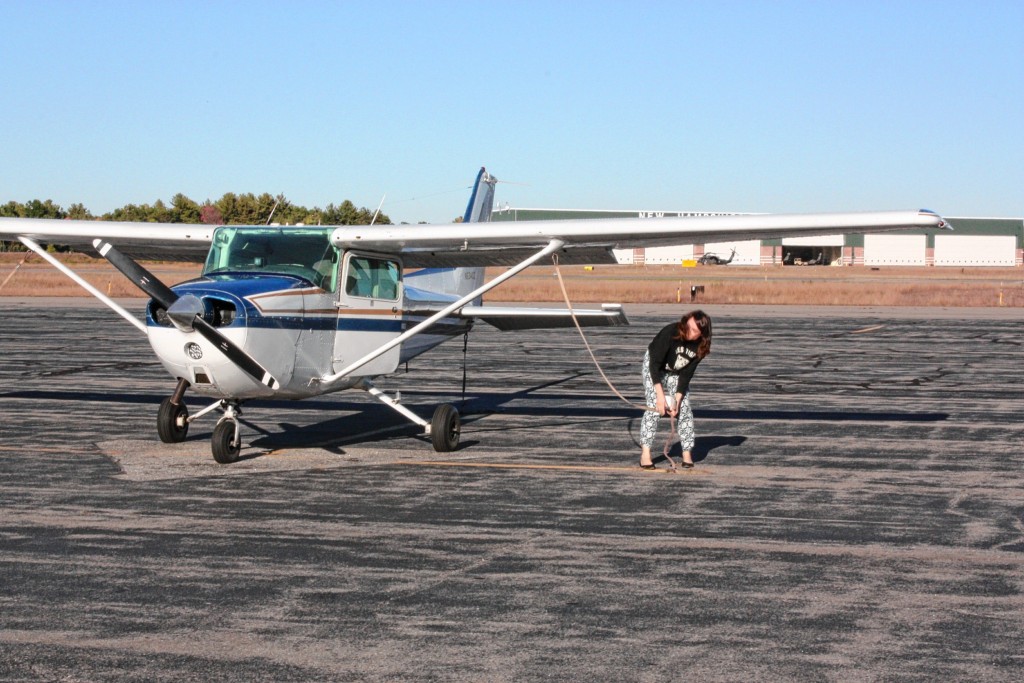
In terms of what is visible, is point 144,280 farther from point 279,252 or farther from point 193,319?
point 279,252

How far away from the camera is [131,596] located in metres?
6.11

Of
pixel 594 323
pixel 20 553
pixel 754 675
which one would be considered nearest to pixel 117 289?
pixel 594 323

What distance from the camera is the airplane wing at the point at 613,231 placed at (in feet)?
35.7

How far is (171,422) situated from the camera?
11547 mm

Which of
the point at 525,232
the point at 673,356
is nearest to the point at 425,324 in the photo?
the point at 525,232

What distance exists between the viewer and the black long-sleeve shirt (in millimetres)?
9984

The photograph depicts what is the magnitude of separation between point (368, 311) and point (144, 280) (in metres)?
2.54

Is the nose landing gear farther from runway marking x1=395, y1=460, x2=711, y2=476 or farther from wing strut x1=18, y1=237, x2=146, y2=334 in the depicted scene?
runway marking x1=395, y1=460, x2=711, y2=476

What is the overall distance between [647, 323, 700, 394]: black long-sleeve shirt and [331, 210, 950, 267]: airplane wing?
1.49 metres

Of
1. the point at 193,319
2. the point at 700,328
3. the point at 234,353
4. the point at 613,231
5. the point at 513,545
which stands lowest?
the point at 513,545

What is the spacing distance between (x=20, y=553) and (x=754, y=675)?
15.0ft

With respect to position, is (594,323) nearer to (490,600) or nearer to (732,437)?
(732,437)

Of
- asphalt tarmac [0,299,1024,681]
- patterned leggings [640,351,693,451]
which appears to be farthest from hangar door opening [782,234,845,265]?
patterned leggings [640,351,693,451]

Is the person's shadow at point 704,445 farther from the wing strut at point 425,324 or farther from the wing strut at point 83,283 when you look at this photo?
the wing strut at point 83,283
